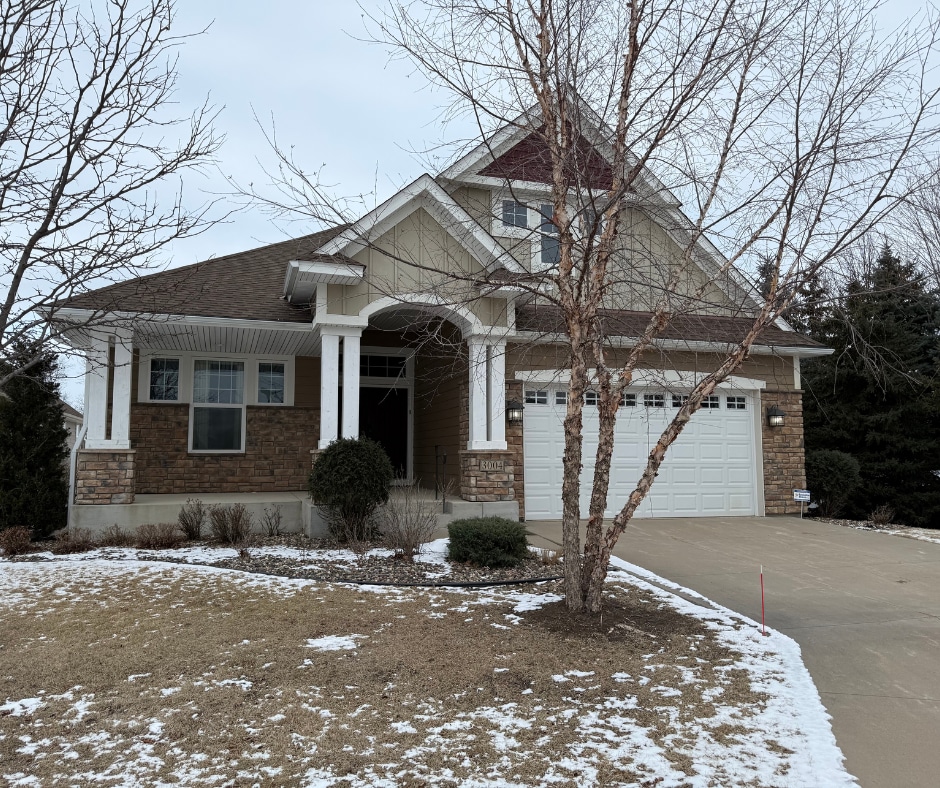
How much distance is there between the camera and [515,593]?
646cm

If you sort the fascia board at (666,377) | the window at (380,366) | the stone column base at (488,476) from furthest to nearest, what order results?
the window at (380,366)
the fascia board at (666,377)
the stone column base at (488,476)

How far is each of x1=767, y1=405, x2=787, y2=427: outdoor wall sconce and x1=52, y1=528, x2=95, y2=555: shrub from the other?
437 inches

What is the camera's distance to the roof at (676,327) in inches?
294

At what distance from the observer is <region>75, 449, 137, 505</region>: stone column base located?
9.16 m

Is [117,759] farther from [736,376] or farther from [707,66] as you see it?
[736,376]

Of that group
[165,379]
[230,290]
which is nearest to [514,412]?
[230,290]

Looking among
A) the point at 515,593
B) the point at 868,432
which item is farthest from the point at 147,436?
the point at 868,432

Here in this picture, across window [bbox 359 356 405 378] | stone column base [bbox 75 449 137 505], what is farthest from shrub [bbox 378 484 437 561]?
window [bbox 359 356 405 378]

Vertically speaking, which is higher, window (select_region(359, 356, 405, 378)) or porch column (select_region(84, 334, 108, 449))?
window (select_region(359, 356, 405, 378))

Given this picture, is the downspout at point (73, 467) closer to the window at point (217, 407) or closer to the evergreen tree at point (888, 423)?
the window at point (217, 407)

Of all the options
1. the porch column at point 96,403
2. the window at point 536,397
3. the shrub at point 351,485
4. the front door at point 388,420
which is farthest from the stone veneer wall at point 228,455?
the window at point 536,397

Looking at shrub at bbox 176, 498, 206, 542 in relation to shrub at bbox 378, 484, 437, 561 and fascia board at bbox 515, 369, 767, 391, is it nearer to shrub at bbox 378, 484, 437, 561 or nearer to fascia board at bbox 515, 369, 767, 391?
shrub at bbox 378, 484, 437, 561

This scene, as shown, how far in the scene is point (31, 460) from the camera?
913 centimetres

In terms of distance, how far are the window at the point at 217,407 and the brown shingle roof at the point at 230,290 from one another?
1587 mm
